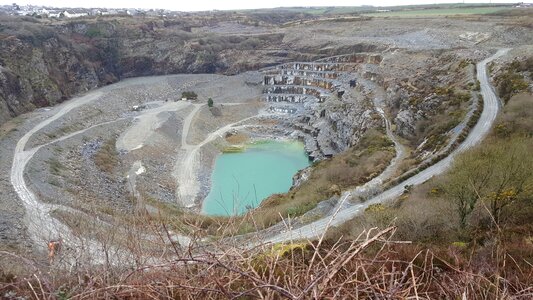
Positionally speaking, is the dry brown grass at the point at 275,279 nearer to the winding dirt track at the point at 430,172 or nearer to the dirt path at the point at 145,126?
the winding dirt track at the point at 430,172

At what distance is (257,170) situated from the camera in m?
45.7

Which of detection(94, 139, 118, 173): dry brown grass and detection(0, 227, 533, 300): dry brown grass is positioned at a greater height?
→ detection(0, 227, 533, 300): dry brown grass

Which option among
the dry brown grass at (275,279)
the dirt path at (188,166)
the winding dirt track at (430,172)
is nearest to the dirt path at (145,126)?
the dirt path at (188,166)

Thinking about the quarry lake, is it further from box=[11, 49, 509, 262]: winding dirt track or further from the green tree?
the green tree

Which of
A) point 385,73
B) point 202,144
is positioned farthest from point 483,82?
point 202,144

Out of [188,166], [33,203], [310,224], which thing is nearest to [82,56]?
[188,166]

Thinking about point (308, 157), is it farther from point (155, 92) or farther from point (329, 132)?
point (155, 92)

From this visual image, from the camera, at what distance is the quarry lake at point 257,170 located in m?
38.3

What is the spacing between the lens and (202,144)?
172 feet

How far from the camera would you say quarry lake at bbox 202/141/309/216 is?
126 feet

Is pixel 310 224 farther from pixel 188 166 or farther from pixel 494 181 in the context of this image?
pixel 188 166

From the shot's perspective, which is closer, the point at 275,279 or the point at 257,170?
the point at 275,279

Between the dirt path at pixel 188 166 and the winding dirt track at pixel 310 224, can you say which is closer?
the winding dirt track at pixel 310 224

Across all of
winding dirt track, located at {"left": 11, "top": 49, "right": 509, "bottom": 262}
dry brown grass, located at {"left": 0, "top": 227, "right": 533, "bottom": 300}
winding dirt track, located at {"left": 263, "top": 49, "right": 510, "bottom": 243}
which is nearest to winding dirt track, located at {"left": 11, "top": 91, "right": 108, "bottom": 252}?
winding dirt track, located at {"left": 11, "top": 49, "right": 509, "bottom": 262}
